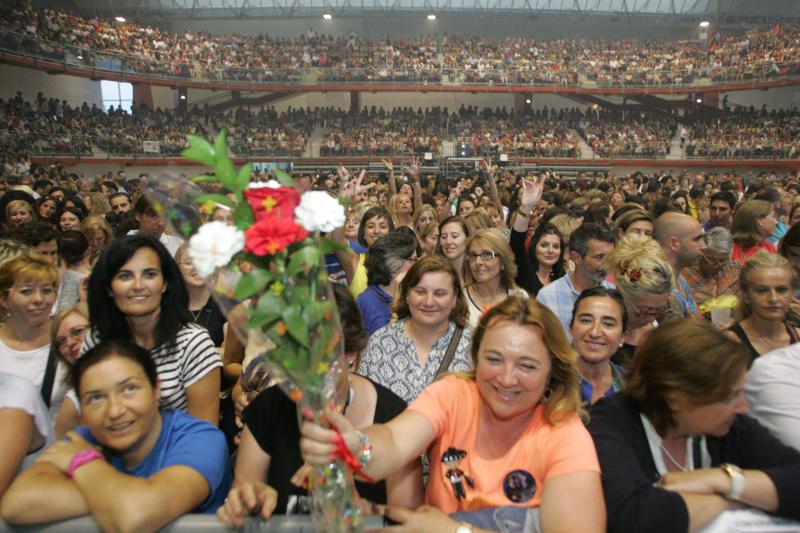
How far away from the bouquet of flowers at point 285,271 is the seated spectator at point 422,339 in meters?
1.35

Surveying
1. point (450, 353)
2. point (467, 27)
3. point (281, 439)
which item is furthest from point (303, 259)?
point (467, 27)

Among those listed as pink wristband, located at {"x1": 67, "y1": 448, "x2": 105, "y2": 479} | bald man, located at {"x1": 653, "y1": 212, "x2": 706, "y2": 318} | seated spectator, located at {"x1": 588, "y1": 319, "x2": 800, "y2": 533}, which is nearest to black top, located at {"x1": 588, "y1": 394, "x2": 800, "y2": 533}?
seated spectator, located at {"x1": 588, "y1": 319, "x2": 800, "y2": 533}

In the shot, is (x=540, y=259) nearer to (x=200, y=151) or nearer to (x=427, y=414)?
(x=427, y=414)

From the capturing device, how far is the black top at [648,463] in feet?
5.68

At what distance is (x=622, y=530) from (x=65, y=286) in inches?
177

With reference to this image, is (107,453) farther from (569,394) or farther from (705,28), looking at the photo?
(705,28)

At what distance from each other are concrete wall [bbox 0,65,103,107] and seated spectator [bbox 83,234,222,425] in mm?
27213

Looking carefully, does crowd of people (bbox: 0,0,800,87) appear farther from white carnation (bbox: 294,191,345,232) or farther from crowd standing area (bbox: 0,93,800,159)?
white carnation (bbox: 294,191,345,232)

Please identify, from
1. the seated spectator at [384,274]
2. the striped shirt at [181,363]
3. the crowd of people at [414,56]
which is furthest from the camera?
the crowd of people at [414,56]

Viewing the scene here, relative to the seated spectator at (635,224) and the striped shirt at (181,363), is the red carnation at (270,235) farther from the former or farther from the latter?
the seated spectator at (635,224)

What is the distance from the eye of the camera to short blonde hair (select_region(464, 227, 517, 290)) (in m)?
4.09

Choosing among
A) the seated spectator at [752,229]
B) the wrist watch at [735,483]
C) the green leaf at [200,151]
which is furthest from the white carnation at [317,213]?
the seated spectator at [752,229]

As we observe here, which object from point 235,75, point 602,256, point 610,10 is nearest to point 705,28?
point 610,10

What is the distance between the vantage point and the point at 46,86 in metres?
26.9
